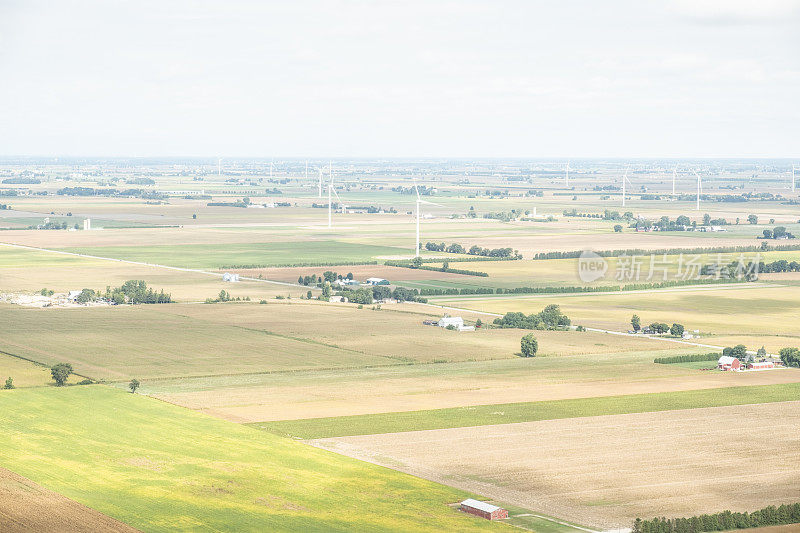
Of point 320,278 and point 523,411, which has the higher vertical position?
point 320,278

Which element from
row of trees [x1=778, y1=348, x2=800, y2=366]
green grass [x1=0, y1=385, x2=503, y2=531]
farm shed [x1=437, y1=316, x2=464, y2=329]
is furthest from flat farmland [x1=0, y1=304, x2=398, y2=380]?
row of trees [x1=778, y1=348, x2=800, y2=366]

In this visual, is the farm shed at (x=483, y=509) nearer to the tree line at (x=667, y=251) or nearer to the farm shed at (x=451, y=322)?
the farm shed at (x=451, y=322)

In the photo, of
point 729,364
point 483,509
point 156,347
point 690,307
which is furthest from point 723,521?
point 690,307

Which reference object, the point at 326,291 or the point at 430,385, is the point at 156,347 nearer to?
the point at 430,385

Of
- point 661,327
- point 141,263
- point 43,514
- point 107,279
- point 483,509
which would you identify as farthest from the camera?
point 141,263

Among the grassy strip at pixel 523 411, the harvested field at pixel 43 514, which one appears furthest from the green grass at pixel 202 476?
the grassy strip at pixel 523 411

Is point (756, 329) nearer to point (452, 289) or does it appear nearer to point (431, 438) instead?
point (452, 289)
